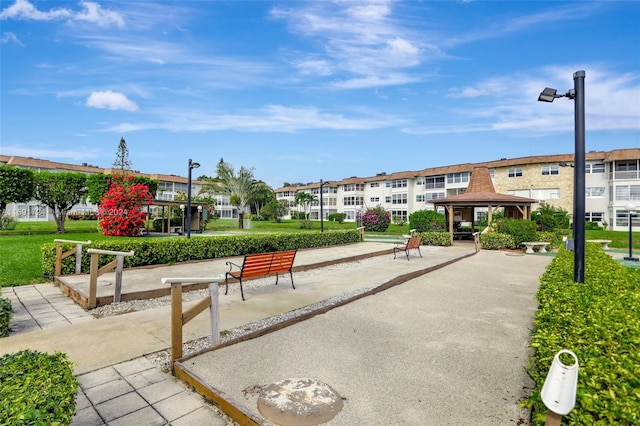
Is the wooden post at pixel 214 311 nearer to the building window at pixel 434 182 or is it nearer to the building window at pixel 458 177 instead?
the building window at pixel 458 177

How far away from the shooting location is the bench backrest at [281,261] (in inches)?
315

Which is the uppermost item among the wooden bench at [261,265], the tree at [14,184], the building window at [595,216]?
the tree at [14,184]

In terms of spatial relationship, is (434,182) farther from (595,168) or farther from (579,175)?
(579,175)

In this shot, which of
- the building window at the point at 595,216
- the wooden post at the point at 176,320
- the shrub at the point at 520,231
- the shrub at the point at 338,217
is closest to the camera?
the wooden post at the point at 176,320

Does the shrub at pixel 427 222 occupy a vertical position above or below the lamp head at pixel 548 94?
below

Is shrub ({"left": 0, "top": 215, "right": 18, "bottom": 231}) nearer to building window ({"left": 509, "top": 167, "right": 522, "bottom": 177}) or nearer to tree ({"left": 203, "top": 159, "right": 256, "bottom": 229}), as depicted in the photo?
tree ({"left": 203, "top": 159, "right": 256, "bottom": 229})

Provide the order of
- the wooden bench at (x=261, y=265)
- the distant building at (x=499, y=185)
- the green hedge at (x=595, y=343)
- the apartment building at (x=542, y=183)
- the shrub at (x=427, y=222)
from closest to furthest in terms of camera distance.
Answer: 1. the green hedge at (x=595, y=343)
2. the wooden bench at (x=261, y=265)
3. the shrub at (x=427, y=222)
4. the apartment building at (x=542, y=183)
5. the distant building at (x=499, y=185)

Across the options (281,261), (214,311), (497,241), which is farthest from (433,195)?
(214,311)

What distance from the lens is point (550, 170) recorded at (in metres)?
40.6

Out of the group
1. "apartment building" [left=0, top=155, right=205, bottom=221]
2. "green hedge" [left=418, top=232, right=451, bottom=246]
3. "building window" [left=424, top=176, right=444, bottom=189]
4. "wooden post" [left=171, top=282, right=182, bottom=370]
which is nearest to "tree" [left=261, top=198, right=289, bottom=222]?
"apartment building" [left=0, top=155, right=205, bottom=221]

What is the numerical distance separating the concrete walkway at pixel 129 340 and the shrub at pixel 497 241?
32.8ft

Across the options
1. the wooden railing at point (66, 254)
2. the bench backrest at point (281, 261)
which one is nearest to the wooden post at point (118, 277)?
the wooden railing at point (66, 254)

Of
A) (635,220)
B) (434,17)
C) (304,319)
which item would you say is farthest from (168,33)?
(635,220)

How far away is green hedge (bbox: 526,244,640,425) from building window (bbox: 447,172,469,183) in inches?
1783
